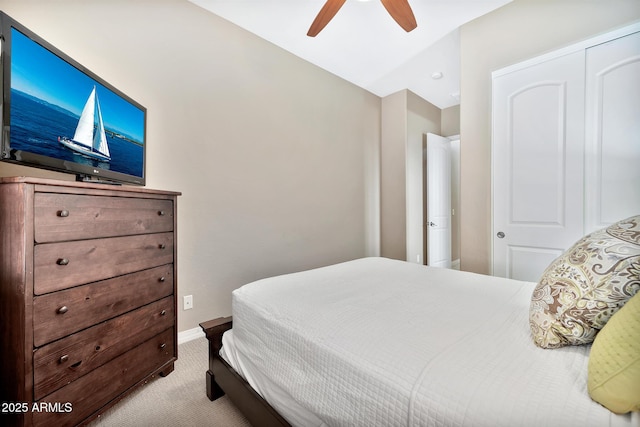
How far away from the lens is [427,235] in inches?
160

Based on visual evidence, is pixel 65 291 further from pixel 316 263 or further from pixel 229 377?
pixel 316 263

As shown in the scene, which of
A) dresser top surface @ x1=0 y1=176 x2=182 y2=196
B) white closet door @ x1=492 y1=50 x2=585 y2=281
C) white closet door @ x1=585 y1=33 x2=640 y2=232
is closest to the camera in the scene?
dresser top surface @ x1=0 y1=176 x2=182 y2=196

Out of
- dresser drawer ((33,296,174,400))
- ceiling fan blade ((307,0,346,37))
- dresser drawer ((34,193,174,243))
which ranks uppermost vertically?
ceiling fan blade ((307,0,346,37))

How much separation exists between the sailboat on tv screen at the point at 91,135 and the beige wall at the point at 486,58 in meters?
2.81

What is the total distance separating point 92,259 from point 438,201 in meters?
4.08

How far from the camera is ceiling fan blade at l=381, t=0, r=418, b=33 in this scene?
180 cm

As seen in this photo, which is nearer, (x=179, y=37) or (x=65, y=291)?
(x=65, y=291)

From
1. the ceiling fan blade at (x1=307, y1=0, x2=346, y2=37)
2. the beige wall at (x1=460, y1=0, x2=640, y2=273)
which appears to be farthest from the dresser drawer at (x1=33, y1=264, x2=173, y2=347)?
the beige wall at (x1=460, y1=0, x2=640, y2=273)

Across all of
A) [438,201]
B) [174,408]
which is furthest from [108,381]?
[438,201]

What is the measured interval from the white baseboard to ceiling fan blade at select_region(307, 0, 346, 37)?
260 cm

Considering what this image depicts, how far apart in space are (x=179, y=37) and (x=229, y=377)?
97.8 inches

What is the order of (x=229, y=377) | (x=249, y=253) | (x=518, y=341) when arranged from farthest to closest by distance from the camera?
1. (x=249, y=253)
2. (x=229, y=377)
3. (x=518, y=341)

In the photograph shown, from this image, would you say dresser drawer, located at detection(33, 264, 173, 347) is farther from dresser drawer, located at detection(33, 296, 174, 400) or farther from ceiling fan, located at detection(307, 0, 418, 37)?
ceiling fan, located at detection(307, 0, 418, 37)

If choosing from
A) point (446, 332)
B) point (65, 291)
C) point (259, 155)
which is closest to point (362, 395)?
point (446, 332)
